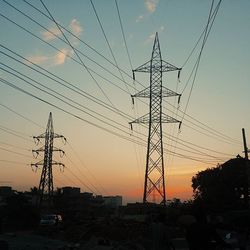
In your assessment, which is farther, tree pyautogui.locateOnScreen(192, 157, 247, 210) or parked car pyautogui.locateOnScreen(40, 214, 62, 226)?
tree pyautogui.locateOnScreen(192, 157, 247, 210)

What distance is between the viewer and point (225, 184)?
87625mm

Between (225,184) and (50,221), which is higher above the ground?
(225,184)

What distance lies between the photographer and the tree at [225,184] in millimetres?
83250

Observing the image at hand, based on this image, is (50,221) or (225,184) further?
(225,184)

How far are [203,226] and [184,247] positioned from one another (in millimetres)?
20210

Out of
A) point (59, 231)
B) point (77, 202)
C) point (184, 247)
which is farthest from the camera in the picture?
point (77, 202)

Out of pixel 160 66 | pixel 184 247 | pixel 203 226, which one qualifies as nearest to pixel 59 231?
A: pixel 160 66

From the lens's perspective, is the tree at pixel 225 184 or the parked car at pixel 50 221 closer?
the parked car at pixel 50 221

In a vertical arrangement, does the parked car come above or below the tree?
below

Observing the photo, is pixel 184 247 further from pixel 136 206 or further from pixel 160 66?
pixel 136 206

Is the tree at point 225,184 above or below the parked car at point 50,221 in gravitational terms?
above

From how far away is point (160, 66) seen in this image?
142 feet

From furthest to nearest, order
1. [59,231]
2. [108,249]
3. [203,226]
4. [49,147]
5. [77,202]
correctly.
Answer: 1. [77,202]
2. [49,147]
3. [59,231]
4. [108,249]
5. [203,226]

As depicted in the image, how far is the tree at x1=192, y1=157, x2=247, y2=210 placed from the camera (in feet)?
273
